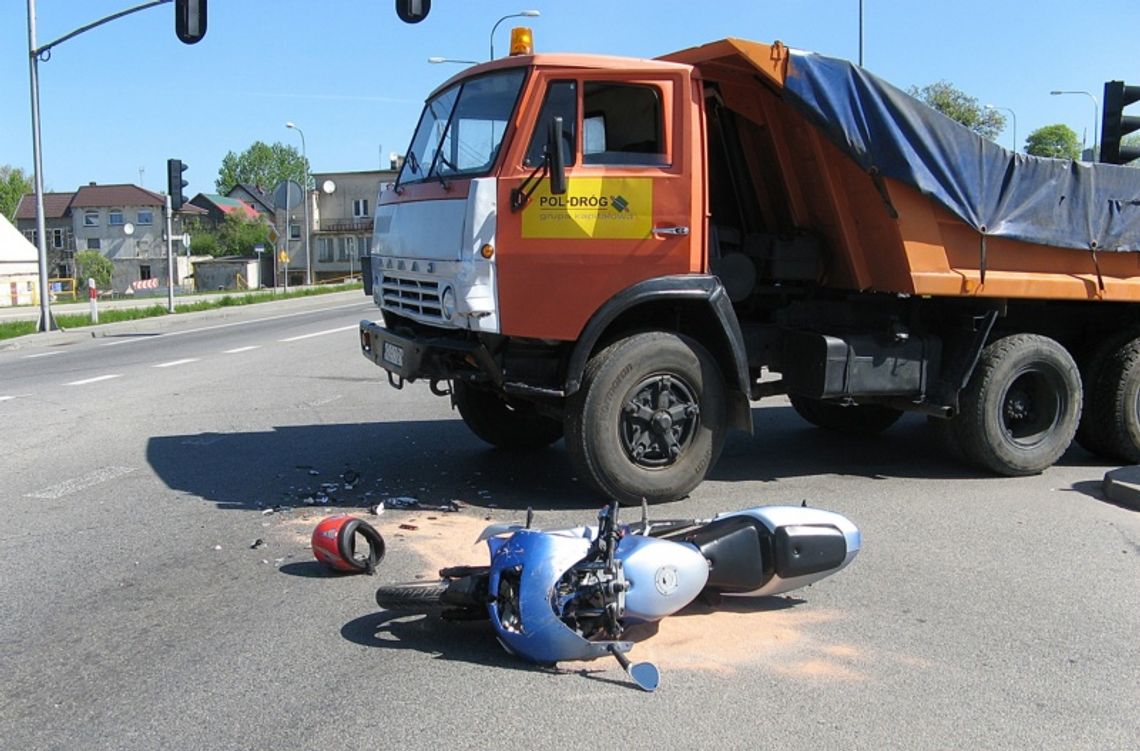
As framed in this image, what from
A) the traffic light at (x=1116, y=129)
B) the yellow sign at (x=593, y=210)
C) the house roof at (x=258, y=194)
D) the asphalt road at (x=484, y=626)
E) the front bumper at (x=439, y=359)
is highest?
the house roof at (x=258, y=194)

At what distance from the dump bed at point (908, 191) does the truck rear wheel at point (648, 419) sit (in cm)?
154

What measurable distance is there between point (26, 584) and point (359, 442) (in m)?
3.78

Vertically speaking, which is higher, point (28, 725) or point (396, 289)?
point (396, 289)

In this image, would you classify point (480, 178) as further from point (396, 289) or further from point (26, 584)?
point (26, 584)

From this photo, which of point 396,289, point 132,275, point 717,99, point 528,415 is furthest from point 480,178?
point 132,275

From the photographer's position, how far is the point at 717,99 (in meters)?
7.04

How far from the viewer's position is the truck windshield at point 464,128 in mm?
6266

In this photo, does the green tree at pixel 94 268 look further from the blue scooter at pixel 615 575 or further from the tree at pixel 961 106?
the blue scooter at pixel 615 575

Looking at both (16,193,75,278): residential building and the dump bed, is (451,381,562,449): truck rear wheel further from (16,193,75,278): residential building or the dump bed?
(16,193,75,278): residential building

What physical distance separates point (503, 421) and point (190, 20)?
11.1 m

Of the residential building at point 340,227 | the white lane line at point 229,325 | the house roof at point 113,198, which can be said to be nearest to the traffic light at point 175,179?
the white lane line at point 229,325

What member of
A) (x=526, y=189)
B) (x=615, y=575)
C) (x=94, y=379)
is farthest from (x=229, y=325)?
(x=615, y=575)

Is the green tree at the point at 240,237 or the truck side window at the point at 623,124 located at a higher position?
the green tree at the point at 240,237

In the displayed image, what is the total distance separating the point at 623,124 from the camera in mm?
6355
